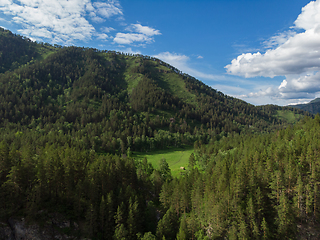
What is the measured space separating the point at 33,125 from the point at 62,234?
168 meters

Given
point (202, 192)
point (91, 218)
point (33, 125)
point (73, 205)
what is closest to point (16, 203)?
point (73, 205)

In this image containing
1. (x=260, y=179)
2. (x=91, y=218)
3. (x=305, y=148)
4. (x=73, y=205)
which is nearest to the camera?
(x=91, y=218)

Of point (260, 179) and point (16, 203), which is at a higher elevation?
point (260, 179)

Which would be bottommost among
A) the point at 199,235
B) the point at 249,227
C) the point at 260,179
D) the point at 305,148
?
the point at 199,235

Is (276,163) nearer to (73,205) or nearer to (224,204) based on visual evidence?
(224,204)

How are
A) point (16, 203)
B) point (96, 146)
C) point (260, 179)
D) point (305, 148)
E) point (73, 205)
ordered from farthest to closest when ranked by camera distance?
1. point (96, 146)
2. point (305, 148)
3. point (260, 179)
4. point (73, 205)
5. point (16, 203)

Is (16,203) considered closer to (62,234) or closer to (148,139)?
(62,234)

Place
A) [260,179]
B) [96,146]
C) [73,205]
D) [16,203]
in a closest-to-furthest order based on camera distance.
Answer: [16,203] → [73,205] → [260,179] → [96,146]

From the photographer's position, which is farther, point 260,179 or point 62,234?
point 260,179

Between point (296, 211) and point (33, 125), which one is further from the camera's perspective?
point (33, 125)

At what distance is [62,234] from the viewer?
156 ft

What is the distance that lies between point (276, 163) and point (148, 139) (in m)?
126

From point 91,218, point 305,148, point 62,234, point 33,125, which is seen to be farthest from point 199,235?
point 33,125

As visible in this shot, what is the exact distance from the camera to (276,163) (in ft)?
215
